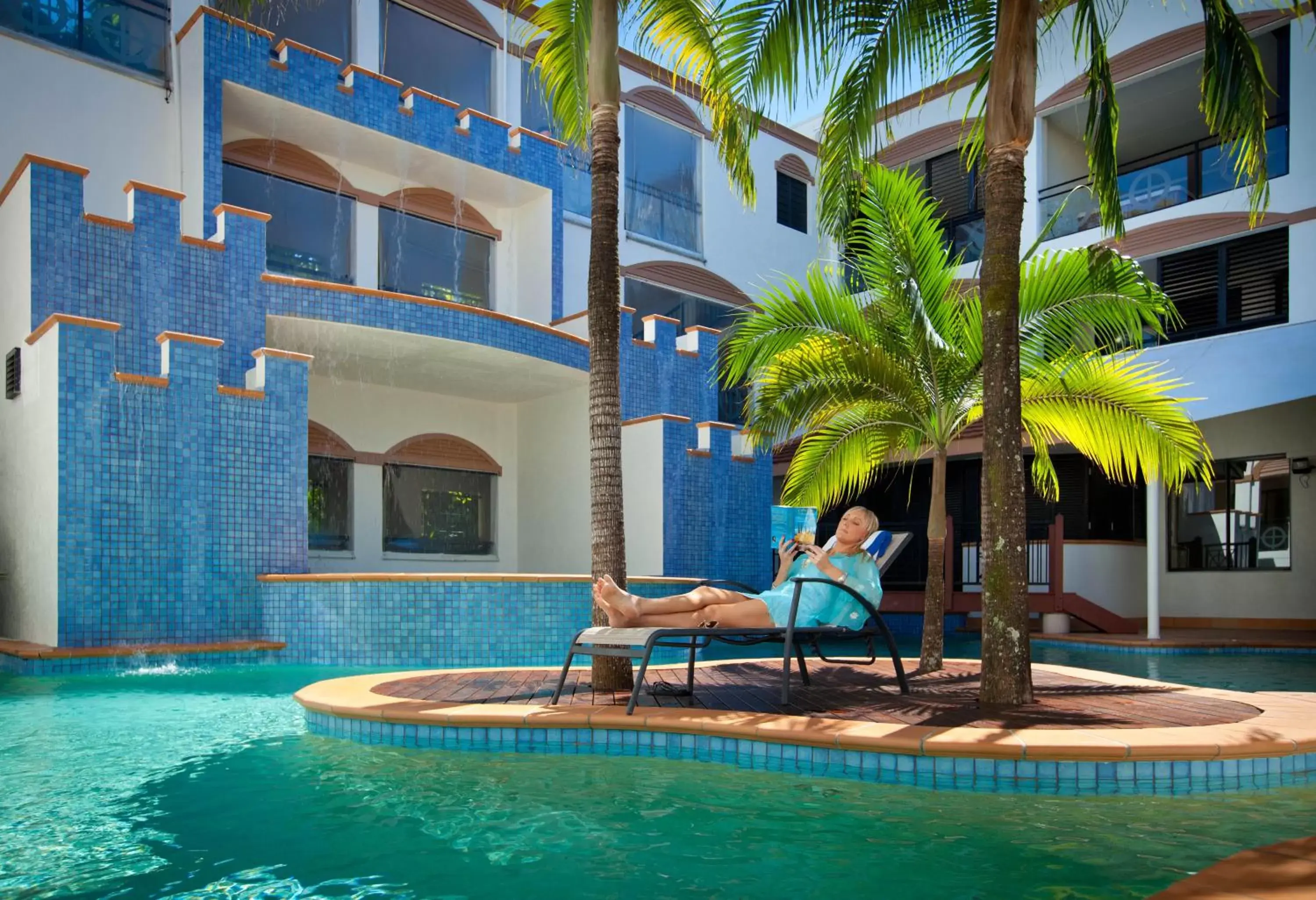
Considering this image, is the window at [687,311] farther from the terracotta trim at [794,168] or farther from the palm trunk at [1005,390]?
the palm trunk at [1005,390]

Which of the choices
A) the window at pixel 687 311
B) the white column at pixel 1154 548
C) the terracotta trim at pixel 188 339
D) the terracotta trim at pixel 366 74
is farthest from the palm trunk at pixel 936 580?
the terracotta trim at pixel 366 74

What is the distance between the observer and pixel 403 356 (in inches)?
545

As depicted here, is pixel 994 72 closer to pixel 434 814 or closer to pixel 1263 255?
pixel 434 814

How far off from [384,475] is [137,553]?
5783mm

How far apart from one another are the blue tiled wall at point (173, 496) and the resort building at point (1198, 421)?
33.5 feet

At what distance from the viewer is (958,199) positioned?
22672 millimetres

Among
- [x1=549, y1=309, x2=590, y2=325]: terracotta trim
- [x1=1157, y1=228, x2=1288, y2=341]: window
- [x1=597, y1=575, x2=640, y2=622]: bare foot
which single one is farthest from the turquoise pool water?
[x1=1157, y1=228, x2=1288, y2=341]: window

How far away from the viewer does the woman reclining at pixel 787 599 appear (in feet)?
20.3

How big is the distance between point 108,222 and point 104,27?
397 cm

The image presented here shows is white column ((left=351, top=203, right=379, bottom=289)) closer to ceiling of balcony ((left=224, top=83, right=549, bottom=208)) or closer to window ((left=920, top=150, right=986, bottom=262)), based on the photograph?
ceiling of balcony ((left=224, top=83, right=549, bottom=208))

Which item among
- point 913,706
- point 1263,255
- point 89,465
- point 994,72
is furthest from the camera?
point 1263,255

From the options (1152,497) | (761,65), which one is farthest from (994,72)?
(1152,497)

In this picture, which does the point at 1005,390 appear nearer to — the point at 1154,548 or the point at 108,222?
the point at 1154,548

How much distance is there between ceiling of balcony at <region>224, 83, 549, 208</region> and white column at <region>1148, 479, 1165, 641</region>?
33.2ft
